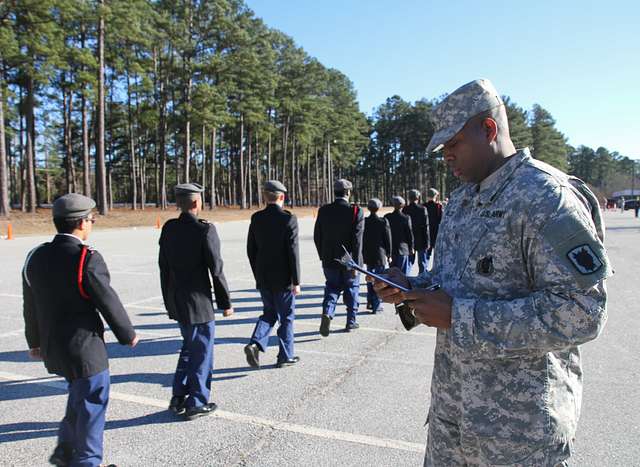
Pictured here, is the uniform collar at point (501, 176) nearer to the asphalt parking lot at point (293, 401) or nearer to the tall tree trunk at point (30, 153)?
the asphalt parking lot at point (293, 401)

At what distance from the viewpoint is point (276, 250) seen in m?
5.63

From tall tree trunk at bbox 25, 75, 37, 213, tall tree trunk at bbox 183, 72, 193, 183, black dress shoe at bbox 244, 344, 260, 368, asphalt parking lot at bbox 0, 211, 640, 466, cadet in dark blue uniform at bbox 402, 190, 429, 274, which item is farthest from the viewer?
tall tree trunk at bbox 183, 72, 193, 183

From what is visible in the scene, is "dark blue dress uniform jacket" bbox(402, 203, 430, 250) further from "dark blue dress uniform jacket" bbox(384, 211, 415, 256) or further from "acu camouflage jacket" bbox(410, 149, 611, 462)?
"acu camouflage jacket" bbox(410, 149, 611, 462)

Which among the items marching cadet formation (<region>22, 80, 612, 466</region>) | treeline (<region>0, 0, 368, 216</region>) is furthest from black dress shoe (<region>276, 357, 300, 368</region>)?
treeline (<region>0, 0, 368, 216</region>)

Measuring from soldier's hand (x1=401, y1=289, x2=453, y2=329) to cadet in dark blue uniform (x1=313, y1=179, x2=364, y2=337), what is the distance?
16.8ft

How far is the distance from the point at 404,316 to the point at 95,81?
103ft

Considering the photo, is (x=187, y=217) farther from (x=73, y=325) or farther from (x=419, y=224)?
(x=419, y=224)

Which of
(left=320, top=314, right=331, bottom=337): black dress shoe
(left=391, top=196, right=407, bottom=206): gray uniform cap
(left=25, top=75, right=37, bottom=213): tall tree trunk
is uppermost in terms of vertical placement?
(left=25, top=75, right=37, bottom=213): tall tree trunk

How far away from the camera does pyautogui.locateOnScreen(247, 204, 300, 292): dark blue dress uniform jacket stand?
5.59m

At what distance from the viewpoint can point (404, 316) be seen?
2.04 metres

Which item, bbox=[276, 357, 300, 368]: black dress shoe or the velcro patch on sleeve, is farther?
bbox=[276, 357, 300, 368]: black dress shoe

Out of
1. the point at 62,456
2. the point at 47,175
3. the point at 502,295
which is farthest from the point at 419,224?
the point at 47,175

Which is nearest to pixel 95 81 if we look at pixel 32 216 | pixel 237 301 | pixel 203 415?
pixel 32 216

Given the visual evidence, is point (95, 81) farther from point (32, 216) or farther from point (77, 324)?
point (77, 324)
